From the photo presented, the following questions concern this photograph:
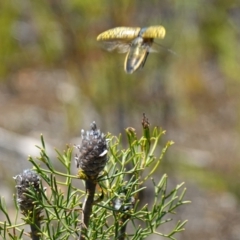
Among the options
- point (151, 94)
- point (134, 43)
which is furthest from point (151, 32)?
point (151, 94)

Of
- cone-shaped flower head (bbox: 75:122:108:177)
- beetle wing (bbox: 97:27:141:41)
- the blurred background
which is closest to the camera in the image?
cone-shaped flower head (bbox: 75:122:108:177)

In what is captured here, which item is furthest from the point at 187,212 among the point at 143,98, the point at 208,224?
the point at 143,98

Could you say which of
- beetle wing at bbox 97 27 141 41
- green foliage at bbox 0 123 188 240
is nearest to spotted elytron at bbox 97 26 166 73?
beetle wing at bbox 97 27 141 41

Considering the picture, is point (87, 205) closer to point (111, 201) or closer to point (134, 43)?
point (111, 201)

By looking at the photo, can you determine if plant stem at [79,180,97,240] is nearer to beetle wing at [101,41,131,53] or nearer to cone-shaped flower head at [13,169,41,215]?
cone-shaped flower head at [13,169,41,215]

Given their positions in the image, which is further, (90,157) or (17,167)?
(17,167)

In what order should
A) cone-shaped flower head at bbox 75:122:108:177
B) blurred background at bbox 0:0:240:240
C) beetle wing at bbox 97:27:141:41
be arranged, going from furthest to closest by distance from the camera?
1. blurred background at bbox 0:0:240:240
2. beetle wing at bbox 97:27:141:41
3. cone-shaped flower head at bbox 75:122:108:177

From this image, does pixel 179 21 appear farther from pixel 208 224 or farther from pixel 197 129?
pixel 197 129
